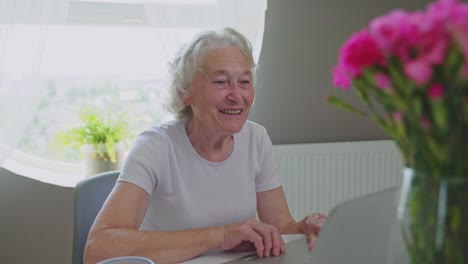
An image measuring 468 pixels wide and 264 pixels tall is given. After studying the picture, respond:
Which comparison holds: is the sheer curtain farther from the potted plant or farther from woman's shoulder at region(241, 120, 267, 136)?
woman's shoulder at region(241, 120, 267, 136)

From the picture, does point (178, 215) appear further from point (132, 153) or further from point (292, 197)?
point (292, 197)

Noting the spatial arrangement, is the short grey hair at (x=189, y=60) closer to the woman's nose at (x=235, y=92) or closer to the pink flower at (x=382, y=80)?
the woman's nose at (x=235, y=92)

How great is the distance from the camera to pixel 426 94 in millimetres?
502

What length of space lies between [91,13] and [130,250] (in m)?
1.64

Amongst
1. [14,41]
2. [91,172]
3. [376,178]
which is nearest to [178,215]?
[91,172]

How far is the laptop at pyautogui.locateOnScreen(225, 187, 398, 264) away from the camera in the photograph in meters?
0.63

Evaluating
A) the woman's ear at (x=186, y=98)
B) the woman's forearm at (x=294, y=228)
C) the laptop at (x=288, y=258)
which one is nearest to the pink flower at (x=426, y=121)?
the laptop at (x=288, y=258)

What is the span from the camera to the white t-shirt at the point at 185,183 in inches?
57.9

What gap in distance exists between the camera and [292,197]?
2.82 meters

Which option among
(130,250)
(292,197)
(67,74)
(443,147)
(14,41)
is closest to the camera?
(443,147)

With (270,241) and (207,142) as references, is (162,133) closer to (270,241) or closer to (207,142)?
(207,142)

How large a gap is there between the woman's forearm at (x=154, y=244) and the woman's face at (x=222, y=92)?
388 millimetres

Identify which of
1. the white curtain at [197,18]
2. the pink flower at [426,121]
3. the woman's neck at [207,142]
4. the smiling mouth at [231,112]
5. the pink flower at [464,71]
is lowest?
the woman's neck at [207,142]

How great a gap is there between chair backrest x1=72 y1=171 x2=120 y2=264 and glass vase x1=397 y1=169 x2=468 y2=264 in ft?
3.38
